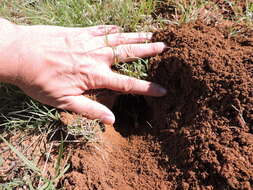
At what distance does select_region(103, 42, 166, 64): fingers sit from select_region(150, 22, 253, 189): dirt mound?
0.05m

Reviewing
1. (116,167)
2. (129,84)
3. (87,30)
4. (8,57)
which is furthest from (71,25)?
(116,167)

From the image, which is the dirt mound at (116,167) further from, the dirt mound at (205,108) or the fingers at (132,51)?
the fingers at (132,51)

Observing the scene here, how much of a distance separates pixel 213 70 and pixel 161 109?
408 mm

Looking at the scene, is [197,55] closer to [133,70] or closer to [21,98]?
[133,70]

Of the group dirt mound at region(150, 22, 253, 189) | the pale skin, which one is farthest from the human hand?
dirt mound at region(150, 22, 253, 189)

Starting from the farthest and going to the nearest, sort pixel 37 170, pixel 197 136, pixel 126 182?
pixel 37 170 → pixel 126 182 → pixel 197 136

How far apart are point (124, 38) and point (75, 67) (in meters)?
0.39

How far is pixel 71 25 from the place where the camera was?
221cm

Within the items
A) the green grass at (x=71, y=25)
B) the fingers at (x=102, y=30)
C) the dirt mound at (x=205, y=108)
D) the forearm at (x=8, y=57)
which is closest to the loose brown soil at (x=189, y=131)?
the dirt mound at (x=205, y=108)

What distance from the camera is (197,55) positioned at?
1.66 m

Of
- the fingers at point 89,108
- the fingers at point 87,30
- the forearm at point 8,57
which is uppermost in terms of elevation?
the fingers at point 87,30

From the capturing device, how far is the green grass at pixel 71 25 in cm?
178

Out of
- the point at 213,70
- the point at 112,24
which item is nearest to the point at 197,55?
the point at 213,70

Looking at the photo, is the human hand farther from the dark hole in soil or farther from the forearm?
the dark hole in soil
